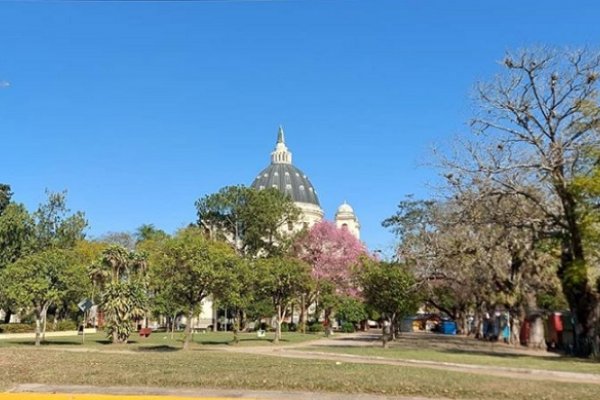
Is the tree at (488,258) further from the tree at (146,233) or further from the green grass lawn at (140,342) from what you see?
the tree at (146,233)

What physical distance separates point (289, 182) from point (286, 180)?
97cm

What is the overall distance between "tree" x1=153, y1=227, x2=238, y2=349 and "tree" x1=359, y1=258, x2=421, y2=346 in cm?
773

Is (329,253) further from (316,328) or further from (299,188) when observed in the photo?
(299,188)

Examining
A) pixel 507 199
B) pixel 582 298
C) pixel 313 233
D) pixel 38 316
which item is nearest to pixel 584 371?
pixel 582 298

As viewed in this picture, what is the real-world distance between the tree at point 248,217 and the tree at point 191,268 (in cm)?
4084

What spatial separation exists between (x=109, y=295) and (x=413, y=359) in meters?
19.8

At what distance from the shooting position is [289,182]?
134 meters

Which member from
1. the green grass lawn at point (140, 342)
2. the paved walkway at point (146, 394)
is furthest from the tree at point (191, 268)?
the paved walkway at point (146, 394)

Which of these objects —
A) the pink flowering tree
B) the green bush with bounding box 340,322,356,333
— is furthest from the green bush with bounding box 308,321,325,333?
the pink flowering tree

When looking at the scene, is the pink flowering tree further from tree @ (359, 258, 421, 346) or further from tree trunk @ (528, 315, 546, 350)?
tree trunk @ (528, 315, 546, 350)

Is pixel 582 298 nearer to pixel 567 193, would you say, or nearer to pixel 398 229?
pixel 567 193

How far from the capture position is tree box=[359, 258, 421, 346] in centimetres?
3073

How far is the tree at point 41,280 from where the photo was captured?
95.4 feet

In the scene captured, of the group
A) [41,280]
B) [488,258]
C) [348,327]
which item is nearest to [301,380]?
[41,280]
